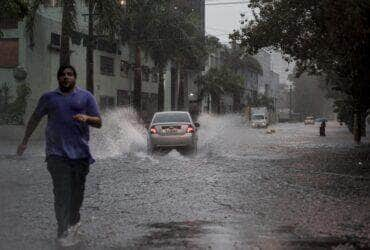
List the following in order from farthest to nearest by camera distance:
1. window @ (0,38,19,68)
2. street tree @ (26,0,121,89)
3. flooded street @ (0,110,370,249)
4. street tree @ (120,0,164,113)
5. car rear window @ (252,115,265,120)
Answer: car rear window @ (252,115,265,120), street tree @ (120,0,164,113), window @ (0,38,19,68), street tree @ (26,0,121,89), flooded street @ (0,110,370,249)

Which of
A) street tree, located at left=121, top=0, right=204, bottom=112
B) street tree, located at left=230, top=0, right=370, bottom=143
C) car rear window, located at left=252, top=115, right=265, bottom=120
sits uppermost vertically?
street tree, located at left=121, top=0, right=204, bottom=112

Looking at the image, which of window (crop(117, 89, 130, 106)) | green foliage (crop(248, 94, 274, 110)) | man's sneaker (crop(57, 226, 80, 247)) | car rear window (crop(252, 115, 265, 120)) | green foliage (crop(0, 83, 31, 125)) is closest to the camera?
man's sneaker (crop(57, 226, 80, 247))

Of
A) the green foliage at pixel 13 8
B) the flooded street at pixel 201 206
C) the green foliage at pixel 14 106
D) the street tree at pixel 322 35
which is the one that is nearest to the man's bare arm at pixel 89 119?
the flooded street at pixel 201 206

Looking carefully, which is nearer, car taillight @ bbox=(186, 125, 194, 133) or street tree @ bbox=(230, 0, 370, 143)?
street tree @ bbox=(230, 0, 370, 143)

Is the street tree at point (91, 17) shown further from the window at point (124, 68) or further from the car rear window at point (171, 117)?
the window at point (124, 68)

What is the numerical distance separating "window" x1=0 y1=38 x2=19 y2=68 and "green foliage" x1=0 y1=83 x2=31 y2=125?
1.54m

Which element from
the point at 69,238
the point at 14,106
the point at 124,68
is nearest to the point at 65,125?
the point at 69,238

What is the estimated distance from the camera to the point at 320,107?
6117 inches

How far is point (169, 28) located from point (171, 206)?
3821 cm

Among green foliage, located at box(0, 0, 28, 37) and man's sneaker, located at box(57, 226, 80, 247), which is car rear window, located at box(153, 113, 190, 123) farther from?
man's sneaker, located at box(57, 226, 80, 247)

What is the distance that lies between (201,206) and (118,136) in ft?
74.5

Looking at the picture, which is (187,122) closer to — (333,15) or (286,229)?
(333,15)

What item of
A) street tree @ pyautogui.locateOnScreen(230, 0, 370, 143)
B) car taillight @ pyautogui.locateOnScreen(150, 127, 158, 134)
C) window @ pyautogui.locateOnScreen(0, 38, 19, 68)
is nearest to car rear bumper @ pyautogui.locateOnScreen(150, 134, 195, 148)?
car taillight @ pyautogui.locateOnScreen(150, 127, 158, 134)

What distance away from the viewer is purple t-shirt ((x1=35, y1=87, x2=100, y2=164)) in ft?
23.1
